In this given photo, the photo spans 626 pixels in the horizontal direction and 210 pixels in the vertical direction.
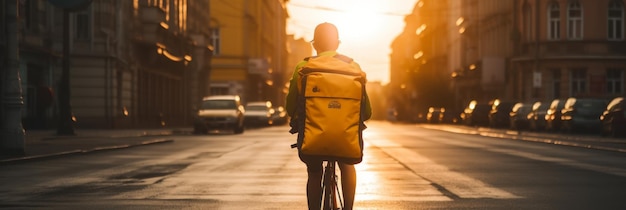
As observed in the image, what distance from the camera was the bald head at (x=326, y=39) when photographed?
7.53 meters

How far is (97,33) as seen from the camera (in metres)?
42.5

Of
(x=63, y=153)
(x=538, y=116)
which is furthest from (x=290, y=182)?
(x=538, y=116)

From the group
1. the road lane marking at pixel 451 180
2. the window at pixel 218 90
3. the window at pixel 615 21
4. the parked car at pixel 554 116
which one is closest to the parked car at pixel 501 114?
the window at pixel 615 21

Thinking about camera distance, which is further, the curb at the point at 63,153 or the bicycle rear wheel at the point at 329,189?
the curb at the point at 63,153

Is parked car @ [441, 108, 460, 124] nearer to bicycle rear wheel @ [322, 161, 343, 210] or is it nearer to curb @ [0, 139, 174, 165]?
curb @ [0, 139, 174, 165]

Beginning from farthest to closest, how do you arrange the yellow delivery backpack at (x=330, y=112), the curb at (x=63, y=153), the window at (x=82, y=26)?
the window at (x=82, y=26) → the curb at (x=63, y=153) → the yellow delivery backpack at (x=330, y=112)

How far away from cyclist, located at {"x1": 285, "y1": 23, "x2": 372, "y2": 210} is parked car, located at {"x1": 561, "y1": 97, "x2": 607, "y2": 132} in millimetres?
32286

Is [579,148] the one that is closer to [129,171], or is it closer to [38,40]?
[129,171]

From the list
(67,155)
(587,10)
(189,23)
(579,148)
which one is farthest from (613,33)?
(67,155)

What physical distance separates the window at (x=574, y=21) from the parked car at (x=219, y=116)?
77.5ft

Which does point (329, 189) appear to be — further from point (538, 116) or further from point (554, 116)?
point (538, 116)

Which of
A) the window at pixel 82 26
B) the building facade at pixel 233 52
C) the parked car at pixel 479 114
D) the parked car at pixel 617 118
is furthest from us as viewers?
the building facade at pixel 233 52

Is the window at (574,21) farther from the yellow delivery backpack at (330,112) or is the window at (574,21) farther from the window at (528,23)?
the yellow delivery backpack at (330,112)

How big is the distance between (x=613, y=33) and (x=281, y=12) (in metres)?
80.3
